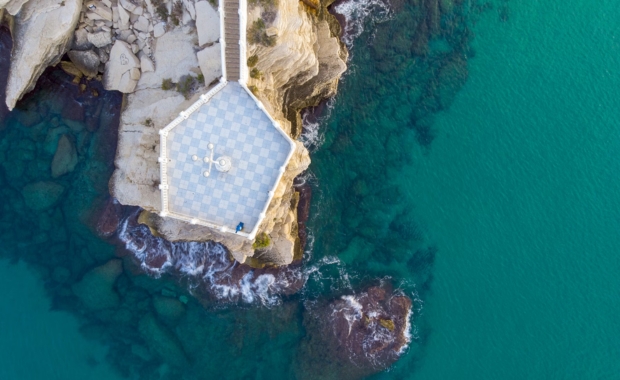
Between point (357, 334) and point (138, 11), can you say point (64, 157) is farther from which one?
point (357, 334)

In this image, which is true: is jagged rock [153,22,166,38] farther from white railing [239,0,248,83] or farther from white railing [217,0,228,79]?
white railing [239,0,248,83]

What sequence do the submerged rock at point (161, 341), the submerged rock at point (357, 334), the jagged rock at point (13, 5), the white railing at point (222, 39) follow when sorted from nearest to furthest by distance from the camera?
the white railing at point (222, 39) < the jagged rock at point (13, 5) < the submerged rock at point (357, 334) < the submerged rock at point (161, 341)

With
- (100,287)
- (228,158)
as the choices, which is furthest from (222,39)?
(100,287)

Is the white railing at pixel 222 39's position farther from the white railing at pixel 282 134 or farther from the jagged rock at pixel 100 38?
the jagged rock at pixel 100 38

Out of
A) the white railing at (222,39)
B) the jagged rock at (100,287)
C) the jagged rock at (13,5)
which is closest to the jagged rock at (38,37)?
the jagged rock at (13,5)

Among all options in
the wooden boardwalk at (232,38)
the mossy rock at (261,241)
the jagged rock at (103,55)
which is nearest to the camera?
the wooden boardwalk at (232,38)
